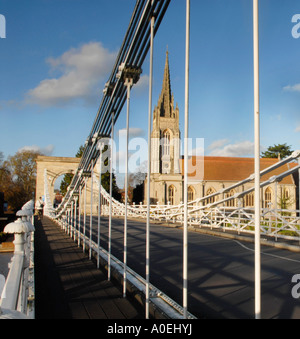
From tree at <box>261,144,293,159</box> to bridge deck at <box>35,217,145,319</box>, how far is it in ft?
182

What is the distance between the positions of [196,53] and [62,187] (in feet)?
144

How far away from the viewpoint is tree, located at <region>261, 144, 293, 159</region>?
59.0 m

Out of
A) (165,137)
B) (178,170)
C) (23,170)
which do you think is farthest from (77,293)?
(165,137)

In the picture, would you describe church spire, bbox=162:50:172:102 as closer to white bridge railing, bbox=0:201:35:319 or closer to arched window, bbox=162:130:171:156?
arched window, bbox=162:130:171:156

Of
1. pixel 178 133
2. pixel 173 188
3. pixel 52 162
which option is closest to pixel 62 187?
pixel 52 162

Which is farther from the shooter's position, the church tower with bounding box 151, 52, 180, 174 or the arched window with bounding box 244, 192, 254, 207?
the church tower with bounding box 151, 52, 180, 174

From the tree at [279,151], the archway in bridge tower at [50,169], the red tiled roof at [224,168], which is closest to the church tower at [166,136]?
the red tiled roof at [224,168]

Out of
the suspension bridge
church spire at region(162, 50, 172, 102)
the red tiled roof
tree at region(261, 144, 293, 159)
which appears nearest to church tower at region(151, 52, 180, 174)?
church spire at region(162, 50, 172, 102)

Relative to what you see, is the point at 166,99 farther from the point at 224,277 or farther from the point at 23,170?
the point at 224,277

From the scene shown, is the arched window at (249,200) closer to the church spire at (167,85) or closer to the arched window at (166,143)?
the arched window at (166,143)

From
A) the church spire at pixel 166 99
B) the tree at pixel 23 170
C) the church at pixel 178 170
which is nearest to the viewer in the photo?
the tree at pixel 23 170

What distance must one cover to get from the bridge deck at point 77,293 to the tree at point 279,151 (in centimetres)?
A: 5547

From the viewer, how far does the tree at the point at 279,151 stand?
59.0 m

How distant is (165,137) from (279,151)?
2211cm
